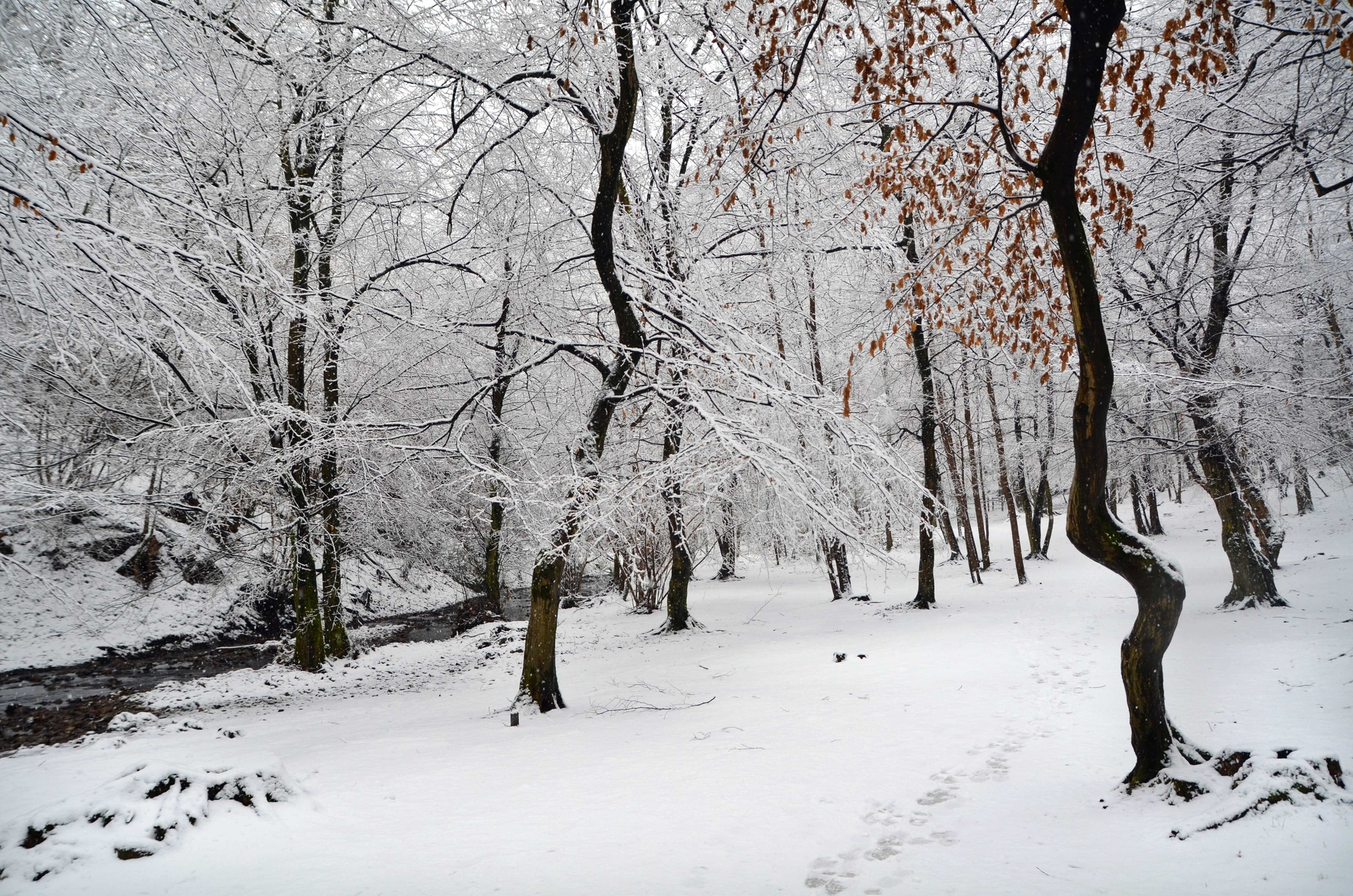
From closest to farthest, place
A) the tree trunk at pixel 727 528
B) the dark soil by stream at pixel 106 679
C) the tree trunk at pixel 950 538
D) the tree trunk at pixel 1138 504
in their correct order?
the dark soil by stream at pixel 106 679
the tree trunk at pixel 727 528
the tree trunk at pixel 1138 504
the tree trunk at pixel 950 538

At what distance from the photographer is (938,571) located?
80.6 ft

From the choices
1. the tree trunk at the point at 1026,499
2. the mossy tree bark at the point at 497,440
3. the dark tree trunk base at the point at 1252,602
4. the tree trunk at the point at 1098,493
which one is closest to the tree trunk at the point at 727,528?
the mossy tree bark at the point at 497,440

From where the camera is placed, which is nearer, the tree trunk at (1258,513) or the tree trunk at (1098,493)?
the tree trunk at (1098,493)

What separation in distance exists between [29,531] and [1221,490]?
25.2 meters

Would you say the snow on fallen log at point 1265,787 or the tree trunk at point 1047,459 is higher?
the tree trunk at point 1047,459

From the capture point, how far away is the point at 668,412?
26.3 feet

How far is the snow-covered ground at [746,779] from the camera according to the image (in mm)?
3443

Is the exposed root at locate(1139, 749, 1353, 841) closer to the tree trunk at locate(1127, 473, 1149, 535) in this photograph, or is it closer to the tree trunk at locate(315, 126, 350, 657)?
the tree trunk at locate(315, 126, 350, 657)

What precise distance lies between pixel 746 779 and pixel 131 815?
3.96 metres

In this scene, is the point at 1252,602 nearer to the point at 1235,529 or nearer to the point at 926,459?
the point at 1235,529

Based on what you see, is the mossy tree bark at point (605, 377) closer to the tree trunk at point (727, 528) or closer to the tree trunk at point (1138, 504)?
the tree trunk at point (727, 528)

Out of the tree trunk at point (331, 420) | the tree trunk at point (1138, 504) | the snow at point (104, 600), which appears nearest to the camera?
the tree trunk at point (331, 420)

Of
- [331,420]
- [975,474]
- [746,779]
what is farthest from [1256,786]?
[975,474]

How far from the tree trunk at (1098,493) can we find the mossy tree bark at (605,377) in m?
3.55
